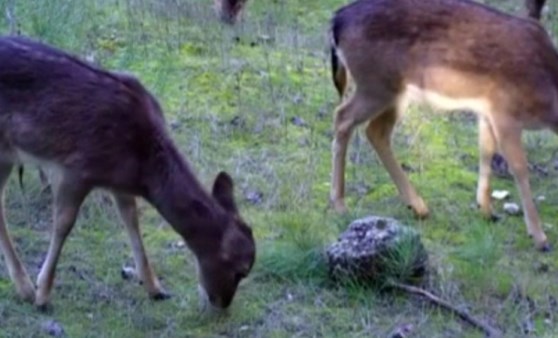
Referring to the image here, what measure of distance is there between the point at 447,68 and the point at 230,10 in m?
4.76

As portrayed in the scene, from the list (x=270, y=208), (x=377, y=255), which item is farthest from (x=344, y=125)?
(x=377, y=255)

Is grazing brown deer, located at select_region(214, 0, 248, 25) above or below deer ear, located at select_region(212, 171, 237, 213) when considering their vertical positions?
below

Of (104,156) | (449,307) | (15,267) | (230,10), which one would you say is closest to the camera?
(104,156)

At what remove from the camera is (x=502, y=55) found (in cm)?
813

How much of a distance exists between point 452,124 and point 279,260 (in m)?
3.36

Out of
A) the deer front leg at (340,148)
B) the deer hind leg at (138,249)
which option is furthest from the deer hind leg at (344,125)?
the deer hind leg at (138,249)

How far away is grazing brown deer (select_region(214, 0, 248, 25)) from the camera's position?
12.6 m

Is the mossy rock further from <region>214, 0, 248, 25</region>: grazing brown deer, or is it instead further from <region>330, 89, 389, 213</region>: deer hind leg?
<region>214, 0, 248, 25</region>: grazing brown deer

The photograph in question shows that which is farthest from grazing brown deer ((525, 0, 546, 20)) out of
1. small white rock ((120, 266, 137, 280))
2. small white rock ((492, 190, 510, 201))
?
small white rock ((120, 266, 137, 280))

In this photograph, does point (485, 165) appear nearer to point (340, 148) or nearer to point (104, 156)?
point (340, 148)

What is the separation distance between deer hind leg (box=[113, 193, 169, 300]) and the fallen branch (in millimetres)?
1196

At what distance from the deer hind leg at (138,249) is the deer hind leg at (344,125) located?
1.80m

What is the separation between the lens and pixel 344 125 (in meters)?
8.44

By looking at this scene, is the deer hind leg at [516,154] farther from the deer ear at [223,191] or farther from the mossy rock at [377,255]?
the deer ear at [223,191]
